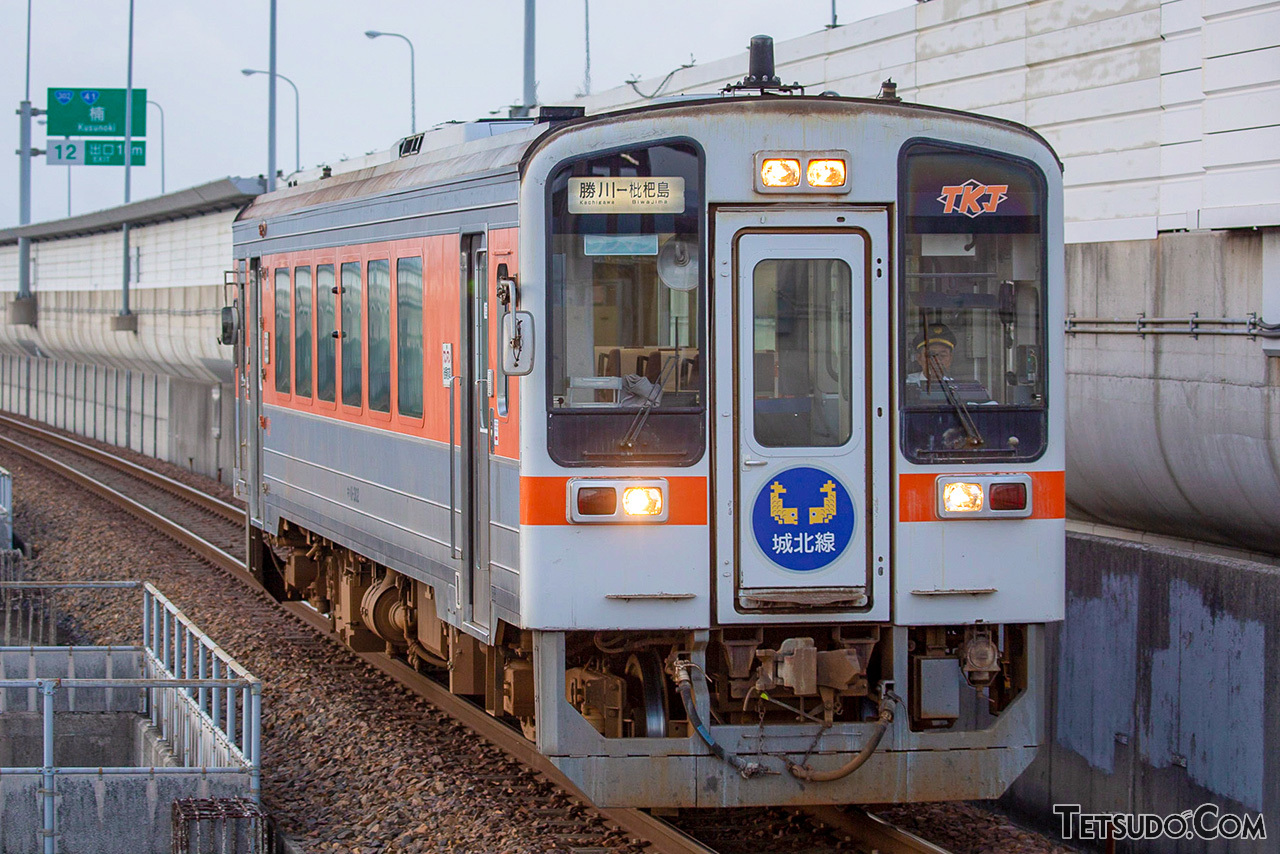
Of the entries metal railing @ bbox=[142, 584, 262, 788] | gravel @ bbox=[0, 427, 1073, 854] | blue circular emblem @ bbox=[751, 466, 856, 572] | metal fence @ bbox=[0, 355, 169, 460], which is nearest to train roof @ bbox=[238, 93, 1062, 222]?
blue circular emblem @ bbox=[751, 466, 856, 572]

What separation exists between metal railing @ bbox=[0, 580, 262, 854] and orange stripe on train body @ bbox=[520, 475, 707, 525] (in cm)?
223

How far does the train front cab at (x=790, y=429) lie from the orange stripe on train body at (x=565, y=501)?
0.01 metres

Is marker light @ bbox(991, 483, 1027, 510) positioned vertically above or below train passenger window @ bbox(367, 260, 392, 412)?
below

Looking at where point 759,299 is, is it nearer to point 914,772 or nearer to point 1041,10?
point 914,772

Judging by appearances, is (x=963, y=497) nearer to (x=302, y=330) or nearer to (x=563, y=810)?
(x=563, y=810)

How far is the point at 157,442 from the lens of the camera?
3309 cm

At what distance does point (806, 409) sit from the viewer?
7008mm

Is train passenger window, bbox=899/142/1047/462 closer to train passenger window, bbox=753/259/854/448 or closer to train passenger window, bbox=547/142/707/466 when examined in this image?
train passenger window, bbox=753/259/854/448

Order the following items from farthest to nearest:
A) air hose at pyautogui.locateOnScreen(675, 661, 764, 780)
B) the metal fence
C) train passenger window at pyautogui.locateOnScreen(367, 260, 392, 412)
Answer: the metal fence, train passenger window at pyautogui.locateOnScreen(367, 260, 392, 412), air hose at pyautogui.locateOnScreen(675, 661, 764, 780)

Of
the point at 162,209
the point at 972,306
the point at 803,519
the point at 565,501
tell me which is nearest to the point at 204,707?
the point at 565,501

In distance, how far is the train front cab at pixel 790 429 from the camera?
6.93 m

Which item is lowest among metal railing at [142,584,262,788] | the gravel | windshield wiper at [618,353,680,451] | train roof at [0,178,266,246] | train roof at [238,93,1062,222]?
the gravel

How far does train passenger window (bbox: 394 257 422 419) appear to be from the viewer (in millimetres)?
8906

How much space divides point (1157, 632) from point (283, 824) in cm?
447
